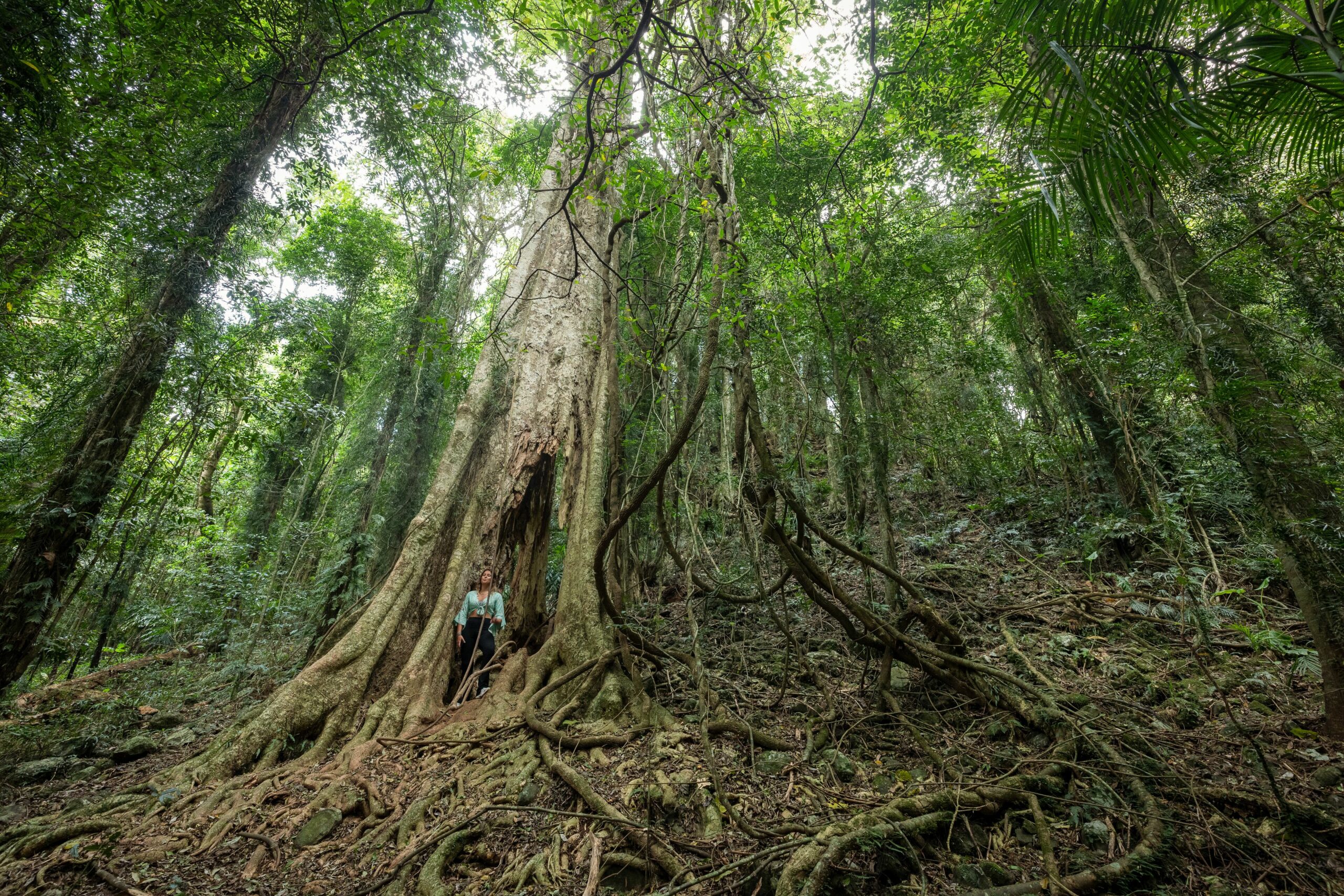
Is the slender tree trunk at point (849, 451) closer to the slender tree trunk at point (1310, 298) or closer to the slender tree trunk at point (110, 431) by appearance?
the slender tree trunk at point (1310, 298)

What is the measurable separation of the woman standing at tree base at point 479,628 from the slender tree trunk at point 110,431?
4132 millimetres

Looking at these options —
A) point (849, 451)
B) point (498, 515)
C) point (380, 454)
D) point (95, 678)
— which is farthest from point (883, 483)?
point (95, 678)

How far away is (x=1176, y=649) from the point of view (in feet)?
12.8

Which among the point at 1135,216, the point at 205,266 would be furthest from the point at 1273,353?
the point at 205,266

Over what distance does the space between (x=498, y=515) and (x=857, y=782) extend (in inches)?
142

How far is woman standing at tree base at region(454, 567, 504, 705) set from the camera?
14.3 ft

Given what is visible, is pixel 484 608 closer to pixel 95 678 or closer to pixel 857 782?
pixel 857 782

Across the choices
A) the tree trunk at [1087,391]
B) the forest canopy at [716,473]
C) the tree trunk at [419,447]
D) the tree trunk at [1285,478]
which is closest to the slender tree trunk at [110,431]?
the forest canopy at [716,473]

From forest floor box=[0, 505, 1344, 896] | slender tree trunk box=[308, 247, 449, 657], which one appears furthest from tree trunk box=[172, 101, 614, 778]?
slender tree trunk box=[308, 247, 449, 657]

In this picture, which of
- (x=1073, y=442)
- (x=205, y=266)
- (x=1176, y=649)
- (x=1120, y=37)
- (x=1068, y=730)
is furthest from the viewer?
(x=1073, y=442)

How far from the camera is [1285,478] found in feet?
9.61

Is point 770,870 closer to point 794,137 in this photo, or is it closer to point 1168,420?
point 1168,420

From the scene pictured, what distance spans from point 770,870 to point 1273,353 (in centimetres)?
520

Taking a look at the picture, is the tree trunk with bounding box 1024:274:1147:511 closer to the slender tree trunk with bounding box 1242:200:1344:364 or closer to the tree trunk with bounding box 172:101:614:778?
the slender tree trunk with bounding box 1242:200:1344:364
